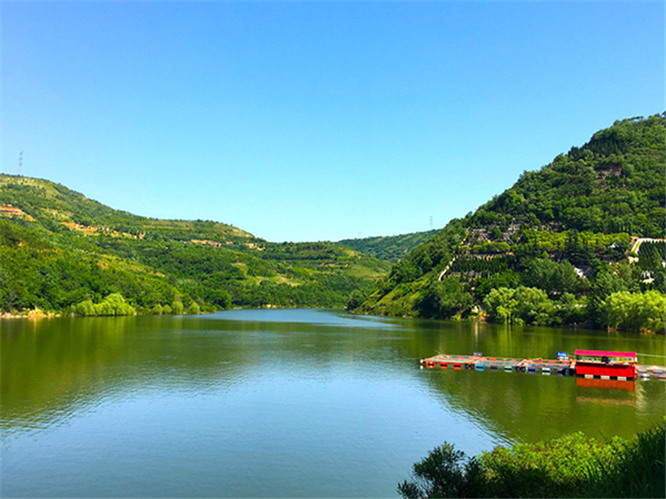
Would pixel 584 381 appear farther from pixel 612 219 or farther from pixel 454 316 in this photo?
pixel 612 219

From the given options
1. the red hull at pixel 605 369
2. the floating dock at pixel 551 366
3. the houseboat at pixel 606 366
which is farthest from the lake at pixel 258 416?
the floating dock at pixel 551 366

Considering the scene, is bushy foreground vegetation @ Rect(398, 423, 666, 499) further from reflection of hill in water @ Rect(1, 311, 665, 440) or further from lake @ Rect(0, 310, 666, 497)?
reflection of hill in water @ Rect(1, 311, 665, 440)

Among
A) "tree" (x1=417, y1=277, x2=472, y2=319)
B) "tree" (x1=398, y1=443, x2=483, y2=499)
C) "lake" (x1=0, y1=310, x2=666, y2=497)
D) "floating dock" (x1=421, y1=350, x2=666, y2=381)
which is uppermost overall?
"tree" (x1=417, y1=277, x2=472, y2=319)

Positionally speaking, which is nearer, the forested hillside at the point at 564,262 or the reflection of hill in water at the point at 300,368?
the reflection of hill in water at the point at 300,368

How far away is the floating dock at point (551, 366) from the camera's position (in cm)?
5666

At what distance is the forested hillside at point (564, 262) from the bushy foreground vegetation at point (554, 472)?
296 feet

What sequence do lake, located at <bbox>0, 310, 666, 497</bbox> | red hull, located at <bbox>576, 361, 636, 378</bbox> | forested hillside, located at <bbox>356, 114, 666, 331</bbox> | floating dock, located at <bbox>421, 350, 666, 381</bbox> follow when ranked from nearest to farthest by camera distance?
lake, located at <bbox>0, 310, 666, 497</bbox> < red hull, located at <bbox>576, 361, 636, 378</bbox> < floating dock, located at <bbox>421, 350, 666, 381</bbox> < forested hillside, located at <bbox>356, 114, 666, 331</bbox>

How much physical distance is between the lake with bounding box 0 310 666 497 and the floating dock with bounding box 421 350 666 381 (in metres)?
2.25

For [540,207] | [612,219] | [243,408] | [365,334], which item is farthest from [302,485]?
[540,207]

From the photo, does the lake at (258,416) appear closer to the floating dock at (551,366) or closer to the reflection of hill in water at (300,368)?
the reflection of hill in water at (300,368)

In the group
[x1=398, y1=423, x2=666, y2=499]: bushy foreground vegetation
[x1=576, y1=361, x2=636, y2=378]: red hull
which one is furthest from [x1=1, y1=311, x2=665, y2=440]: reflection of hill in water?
[x1=398, y1=423, x2=666, y2=499]: bushy foreground vegetation

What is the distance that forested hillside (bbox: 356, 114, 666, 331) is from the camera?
120500mm

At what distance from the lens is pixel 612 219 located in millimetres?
161000

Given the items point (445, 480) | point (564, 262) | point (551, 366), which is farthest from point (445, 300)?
point (445, 480)
